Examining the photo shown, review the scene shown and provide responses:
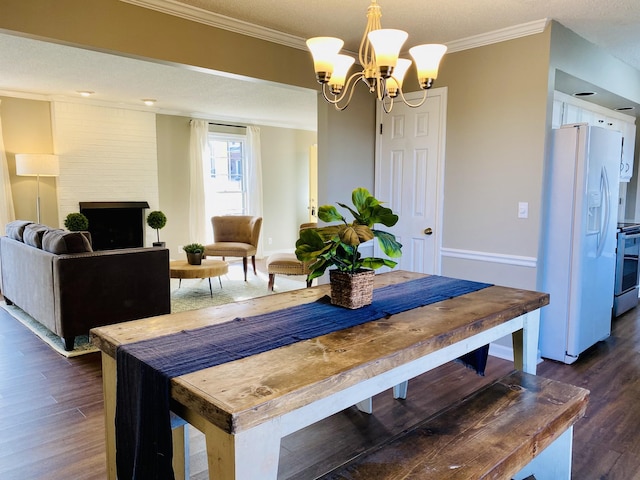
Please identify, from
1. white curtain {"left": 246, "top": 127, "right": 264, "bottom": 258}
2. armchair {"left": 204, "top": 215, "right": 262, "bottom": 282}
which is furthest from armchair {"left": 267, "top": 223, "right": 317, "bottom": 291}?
white curtain {"left": 246, "top": 127, "right": 264, "bottom": 258}

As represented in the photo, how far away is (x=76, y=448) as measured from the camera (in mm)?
2279

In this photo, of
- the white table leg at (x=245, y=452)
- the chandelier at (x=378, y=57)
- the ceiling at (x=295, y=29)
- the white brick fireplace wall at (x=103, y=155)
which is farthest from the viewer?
the white brick fireplace wall at (x=103, y=155)

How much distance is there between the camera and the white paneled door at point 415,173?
150 inches

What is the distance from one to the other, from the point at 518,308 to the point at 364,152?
2.43m

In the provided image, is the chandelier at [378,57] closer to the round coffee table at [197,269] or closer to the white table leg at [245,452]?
the white table leg at [245,452]

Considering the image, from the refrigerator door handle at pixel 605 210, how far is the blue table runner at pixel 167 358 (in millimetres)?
2576

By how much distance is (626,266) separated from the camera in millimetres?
4434

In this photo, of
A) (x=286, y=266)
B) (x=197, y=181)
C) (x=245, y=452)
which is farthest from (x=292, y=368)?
(x=197, y=181)

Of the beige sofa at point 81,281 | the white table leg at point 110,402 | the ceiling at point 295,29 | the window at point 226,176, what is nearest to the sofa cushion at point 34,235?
the beige sofa at point 81,281

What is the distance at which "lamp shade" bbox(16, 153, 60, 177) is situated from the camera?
5.43 metres

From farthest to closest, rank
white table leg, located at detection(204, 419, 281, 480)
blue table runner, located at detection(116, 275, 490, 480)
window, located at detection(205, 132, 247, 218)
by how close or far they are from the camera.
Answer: window, located at detection(205, 132, 247, 218) → blue table runner, located at detection(116, 275, 490, 480) → white table leg, located at detection(204, 419, 281, 480)

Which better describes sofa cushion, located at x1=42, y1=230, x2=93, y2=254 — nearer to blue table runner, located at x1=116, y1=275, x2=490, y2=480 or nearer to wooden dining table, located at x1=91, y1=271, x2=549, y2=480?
wooden dining table, located at x1=91, y1=271, x2=549, y2=480

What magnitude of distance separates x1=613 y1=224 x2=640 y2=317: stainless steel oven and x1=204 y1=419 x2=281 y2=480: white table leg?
4310 millimetres

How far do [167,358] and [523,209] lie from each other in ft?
9.44
